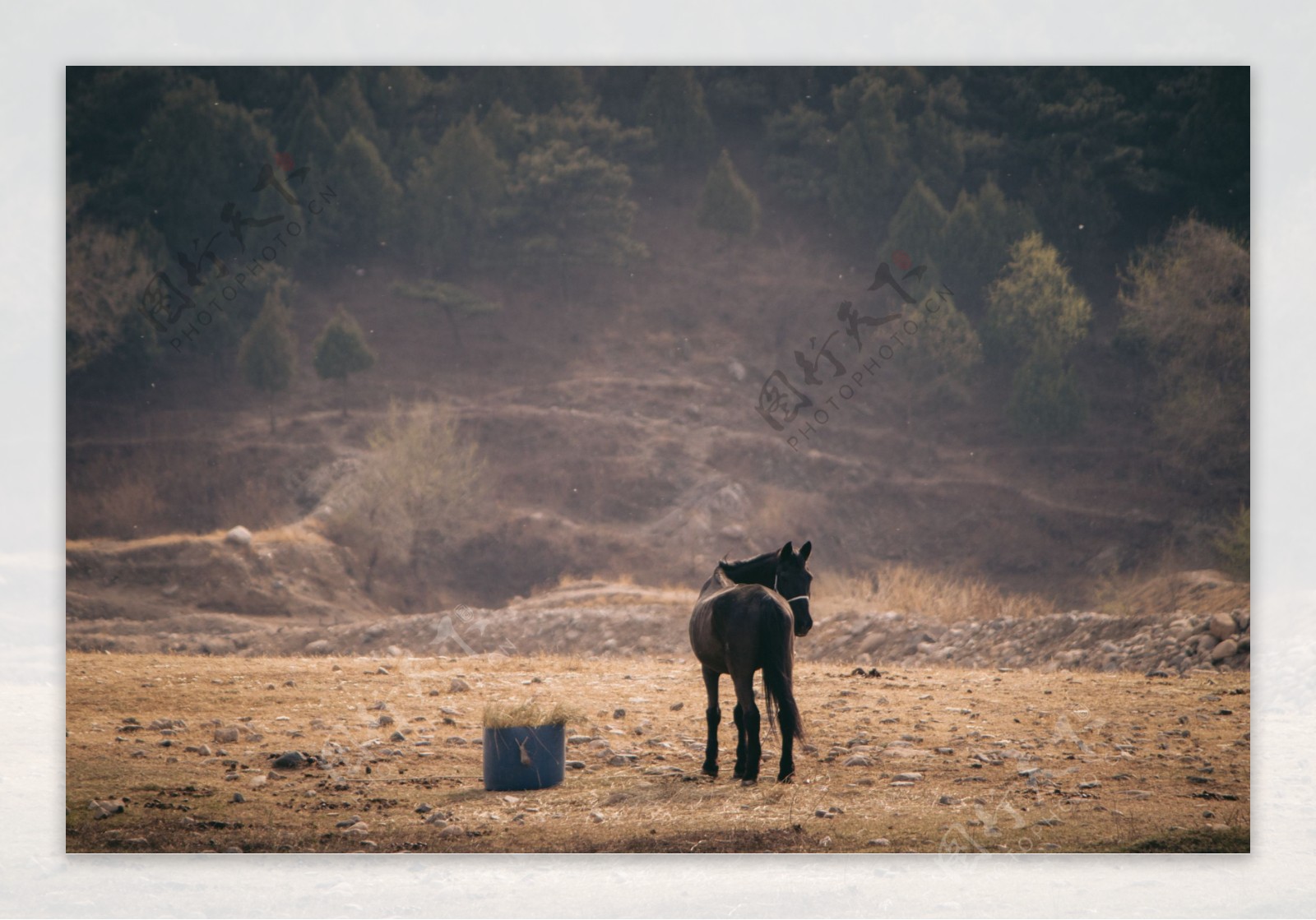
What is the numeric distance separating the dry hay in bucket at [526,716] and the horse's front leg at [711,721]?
0.90 metres

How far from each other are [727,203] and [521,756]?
21.9 meters

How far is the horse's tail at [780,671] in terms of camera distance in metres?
6.80

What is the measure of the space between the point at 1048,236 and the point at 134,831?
22.2 m

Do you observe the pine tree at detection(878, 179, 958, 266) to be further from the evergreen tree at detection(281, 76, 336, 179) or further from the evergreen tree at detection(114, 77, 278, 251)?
the evergreen tree at detection(114, 77, 278, 251)

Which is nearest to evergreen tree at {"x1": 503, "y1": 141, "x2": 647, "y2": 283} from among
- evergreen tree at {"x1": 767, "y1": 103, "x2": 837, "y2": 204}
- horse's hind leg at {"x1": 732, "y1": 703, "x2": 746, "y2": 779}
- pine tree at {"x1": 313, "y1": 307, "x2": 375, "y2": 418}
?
evergreen tree at {"x1": 767, "y1": 103, "x2": 837, "y2": 204}

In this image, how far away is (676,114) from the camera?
26.9 metres

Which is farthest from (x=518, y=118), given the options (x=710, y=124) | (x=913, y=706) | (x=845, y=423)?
(x=913, y=706)

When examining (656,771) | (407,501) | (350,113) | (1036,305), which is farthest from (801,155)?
(656,771)

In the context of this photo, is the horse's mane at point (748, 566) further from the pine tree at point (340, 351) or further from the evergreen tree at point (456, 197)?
the evergreen tree at point (456, 197)

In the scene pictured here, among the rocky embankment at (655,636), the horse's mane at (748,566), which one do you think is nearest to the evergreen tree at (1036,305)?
the rocky embankment at (655,636)

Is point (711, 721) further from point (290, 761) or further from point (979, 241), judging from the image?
point (979, 241)

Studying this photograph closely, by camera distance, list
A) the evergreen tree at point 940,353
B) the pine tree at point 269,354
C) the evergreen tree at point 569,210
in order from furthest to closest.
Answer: the evergreen tree at point 569,210, the pine tree at point 269,354, the evergreen tree at point 940,353

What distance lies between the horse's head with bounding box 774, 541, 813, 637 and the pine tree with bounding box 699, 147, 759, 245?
21167 mm

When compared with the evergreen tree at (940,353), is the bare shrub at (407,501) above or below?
below
